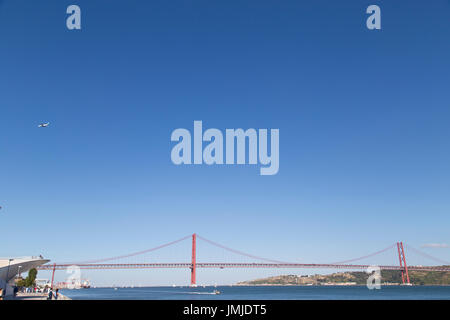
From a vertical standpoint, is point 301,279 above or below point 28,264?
below

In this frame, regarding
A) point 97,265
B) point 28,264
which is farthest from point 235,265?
point 28,264

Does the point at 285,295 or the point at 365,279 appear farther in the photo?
the point at 365,279
